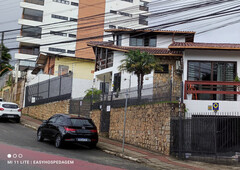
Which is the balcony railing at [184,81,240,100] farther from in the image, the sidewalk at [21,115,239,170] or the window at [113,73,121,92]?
the window at [113,73,121,92]

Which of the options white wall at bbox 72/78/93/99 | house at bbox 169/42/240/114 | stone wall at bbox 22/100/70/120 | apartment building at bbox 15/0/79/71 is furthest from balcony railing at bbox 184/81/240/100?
apartment building at bbox 15/0/79/71

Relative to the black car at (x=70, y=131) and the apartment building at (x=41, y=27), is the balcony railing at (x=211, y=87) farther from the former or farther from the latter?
the apartment building at (x=41, y=27)

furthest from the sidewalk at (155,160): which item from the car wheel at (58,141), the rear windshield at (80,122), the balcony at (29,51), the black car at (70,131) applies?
the balcony at (29,51)

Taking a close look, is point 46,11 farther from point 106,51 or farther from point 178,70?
point 178,70

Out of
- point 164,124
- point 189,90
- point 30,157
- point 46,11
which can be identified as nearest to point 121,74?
point 189,90

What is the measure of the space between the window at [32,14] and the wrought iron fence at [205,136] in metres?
46.2

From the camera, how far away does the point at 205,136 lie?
1156 cm

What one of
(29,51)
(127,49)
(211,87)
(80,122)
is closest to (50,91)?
(127,49)

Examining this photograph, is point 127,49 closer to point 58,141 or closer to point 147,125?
point 147,125

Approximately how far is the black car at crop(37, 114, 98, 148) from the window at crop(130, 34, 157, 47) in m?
15.4

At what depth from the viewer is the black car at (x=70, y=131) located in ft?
39.8

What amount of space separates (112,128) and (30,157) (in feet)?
25.6

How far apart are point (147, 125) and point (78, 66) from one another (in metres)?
22.9

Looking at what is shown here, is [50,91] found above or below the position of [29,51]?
below
